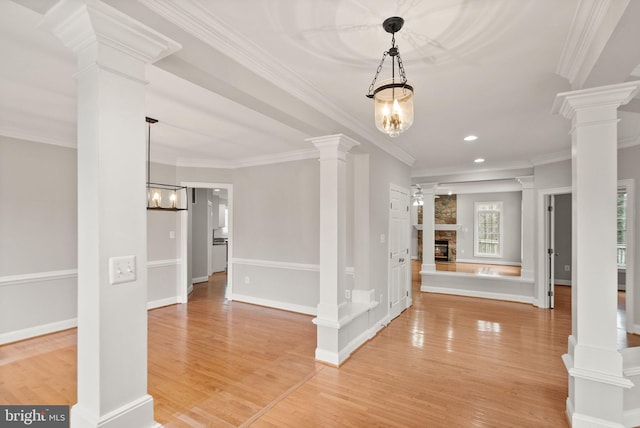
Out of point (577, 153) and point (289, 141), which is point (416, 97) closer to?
point (577, 153)

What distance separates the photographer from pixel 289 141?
4484 millimetres

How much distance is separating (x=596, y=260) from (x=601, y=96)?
113cm

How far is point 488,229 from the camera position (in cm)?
1050

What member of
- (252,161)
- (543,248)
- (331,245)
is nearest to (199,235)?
(252,161)

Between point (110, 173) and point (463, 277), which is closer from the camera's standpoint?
point (110, 173)

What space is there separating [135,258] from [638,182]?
19.7 ft

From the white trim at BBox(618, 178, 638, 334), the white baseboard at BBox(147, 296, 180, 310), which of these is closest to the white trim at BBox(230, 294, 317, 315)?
the white baseboard at BBox(147, 296, 180, 310)

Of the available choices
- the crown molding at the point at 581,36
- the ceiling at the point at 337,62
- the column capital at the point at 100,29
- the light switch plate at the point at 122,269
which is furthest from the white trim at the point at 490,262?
the column capital at the point at 100,29

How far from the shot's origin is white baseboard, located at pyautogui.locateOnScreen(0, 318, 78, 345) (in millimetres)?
3875

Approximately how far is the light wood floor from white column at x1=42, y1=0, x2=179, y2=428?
1.28 m

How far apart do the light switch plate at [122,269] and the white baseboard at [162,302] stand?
449 cm

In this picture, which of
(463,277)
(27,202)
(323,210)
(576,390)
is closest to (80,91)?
(323,210)

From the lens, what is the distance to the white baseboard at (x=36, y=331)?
388 cm

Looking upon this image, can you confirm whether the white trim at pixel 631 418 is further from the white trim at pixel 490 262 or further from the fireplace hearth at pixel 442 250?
the fireplace hearth at pixel 442 250
